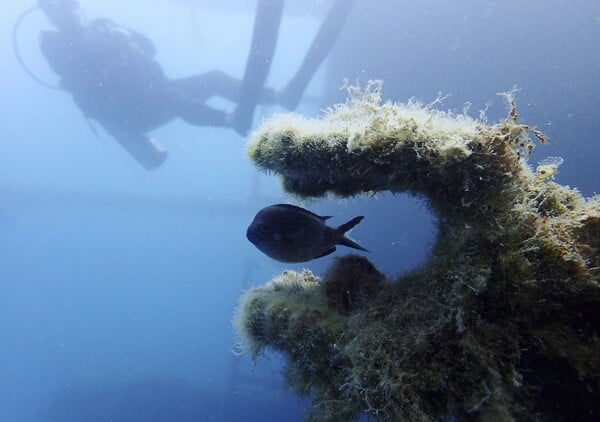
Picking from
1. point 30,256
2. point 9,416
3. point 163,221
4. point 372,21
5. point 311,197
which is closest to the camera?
point 311,197

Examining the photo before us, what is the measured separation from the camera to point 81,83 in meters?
14.2

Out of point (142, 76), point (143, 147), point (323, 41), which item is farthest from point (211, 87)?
point (143, 147)

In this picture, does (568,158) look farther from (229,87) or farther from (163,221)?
(163,221)

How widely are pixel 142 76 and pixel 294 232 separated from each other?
45.2 feet

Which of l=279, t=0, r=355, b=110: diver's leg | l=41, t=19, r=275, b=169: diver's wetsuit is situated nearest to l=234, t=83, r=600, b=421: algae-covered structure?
l=41, t=19, r=275, b=169: diver's wetsuit

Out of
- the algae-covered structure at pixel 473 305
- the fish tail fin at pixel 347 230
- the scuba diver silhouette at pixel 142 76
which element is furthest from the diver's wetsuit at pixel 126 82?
the algae-covered structure at pixel 473 305

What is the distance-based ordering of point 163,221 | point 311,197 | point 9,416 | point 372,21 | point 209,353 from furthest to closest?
point 163,221
point 209,353
point 9,416
point 372,21
point 311,197

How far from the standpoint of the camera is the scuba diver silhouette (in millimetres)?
12570

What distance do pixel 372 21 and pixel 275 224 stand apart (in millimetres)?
19238

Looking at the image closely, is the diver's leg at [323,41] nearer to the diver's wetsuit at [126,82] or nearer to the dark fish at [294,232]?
the diver's wetsuit at [126,82]

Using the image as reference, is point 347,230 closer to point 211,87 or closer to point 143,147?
point 211,87

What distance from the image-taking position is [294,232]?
3127 millimetres

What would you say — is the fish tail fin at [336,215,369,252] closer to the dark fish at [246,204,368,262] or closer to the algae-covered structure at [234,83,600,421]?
the dark fish at [246,204,368,262]

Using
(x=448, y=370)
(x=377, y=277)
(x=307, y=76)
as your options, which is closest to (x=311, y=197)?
(x=377, y=277)
